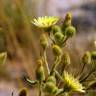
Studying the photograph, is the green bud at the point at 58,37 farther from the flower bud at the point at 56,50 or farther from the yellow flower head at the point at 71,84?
the yellow flower head at the point at 71,84

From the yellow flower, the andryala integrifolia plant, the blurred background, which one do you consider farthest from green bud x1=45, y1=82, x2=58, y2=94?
the blurred background

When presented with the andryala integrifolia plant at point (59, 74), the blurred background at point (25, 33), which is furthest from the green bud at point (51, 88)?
the blurred background at point (25, 33)

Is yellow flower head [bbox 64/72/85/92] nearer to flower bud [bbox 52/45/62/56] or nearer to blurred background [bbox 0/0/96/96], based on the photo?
flower bud [bbox 52/45/62/56]

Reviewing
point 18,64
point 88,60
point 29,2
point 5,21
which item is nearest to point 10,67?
point 18,64

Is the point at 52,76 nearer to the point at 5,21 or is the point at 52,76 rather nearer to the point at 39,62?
the point at 39,62

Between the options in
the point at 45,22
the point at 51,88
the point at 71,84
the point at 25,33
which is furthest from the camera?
the point at 25,33

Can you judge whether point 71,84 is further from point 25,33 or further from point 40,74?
point 25,33

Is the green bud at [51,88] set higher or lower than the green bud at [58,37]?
lower

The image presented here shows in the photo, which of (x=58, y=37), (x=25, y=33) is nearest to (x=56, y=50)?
(x=58, y=37)
